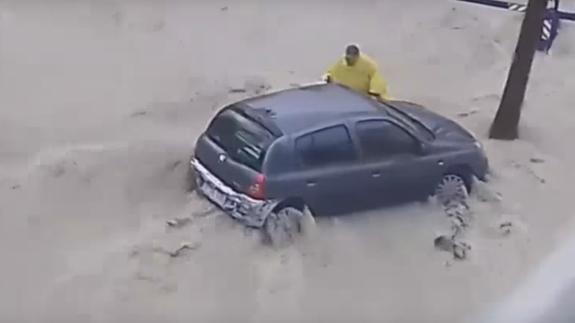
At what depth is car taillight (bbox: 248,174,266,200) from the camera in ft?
30.7

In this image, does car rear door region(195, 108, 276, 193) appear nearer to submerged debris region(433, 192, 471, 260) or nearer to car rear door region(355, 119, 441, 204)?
car rear door region(355, 119, 441, 204)

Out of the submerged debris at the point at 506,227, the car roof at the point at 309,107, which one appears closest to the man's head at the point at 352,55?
the car roof at the point at 309,107

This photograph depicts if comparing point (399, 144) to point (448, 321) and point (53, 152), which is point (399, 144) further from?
point (53, 152)

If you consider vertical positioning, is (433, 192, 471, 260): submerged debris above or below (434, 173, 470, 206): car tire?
below

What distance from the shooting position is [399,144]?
1010cm

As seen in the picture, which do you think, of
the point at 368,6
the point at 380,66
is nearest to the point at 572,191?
the point at 380,66

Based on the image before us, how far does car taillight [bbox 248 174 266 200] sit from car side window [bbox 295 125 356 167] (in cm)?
Answer: 47

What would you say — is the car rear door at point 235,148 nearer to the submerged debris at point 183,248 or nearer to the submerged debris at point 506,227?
the submerged debris at point 183,248

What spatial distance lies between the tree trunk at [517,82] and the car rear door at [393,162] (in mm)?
3180

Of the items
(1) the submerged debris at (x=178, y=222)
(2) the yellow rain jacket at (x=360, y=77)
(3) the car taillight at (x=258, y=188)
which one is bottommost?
(1) the submerged debris at (x=178, y=222)

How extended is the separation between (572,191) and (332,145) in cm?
335

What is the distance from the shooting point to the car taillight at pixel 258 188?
9359 millimetres

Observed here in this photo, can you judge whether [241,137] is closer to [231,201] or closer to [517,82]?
[231,201]

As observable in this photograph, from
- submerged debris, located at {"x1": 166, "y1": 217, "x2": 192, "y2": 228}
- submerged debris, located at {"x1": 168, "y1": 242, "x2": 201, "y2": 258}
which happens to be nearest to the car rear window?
submerged debris, located at {"x1": 166, "y1": 217, "x2": 192, "y2": 228}
